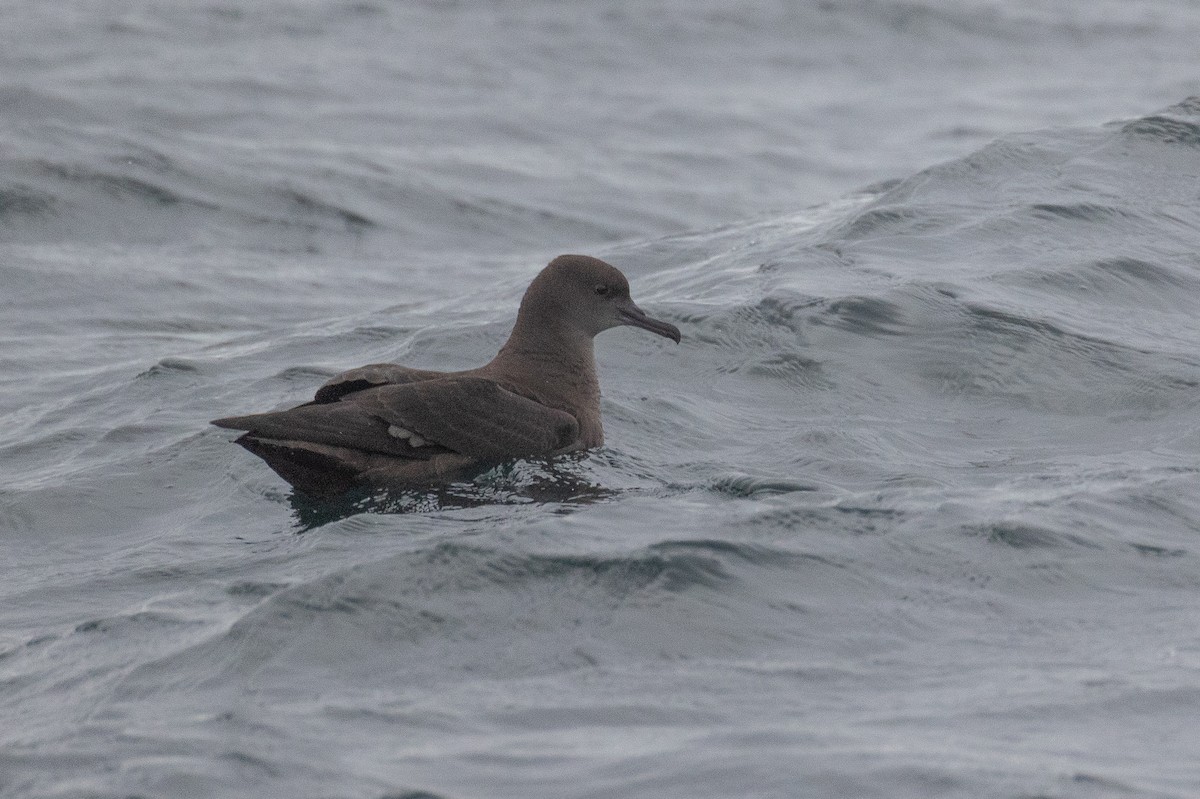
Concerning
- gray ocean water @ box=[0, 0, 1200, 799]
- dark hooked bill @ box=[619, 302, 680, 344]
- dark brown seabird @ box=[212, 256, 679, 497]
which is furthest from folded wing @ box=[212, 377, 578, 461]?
dark hooked bill @ box=[619, 302, 680, 344]

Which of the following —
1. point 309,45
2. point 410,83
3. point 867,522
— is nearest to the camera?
point 867,522

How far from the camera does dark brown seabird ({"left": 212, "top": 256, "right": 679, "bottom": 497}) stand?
7391mm

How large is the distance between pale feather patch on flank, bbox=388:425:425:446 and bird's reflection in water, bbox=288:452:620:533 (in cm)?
20

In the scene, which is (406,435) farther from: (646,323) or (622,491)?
(646,323)

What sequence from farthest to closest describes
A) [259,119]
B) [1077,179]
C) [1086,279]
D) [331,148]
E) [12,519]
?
[259,119], [331,148], [1077,179], [1086,279], [12,519]

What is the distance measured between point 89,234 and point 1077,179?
8.13m

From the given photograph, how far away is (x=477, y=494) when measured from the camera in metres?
7.48

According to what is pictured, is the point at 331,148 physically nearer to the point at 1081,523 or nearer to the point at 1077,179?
the point at 1077,179

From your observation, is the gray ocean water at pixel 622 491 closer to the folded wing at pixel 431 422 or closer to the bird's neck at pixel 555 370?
the folded wing at pixel 431 422

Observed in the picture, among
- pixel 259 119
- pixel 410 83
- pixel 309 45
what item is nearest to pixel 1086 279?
pixel 259 119

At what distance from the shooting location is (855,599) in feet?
20.3

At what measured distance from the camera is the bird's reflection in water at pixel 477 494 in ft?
24.0

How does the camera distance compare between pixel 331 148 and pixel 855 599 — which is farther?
pixel 331 148

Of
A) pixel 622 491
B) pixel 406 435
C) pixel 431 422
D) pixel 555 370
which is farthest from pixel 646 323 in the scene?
pixel 406 435
